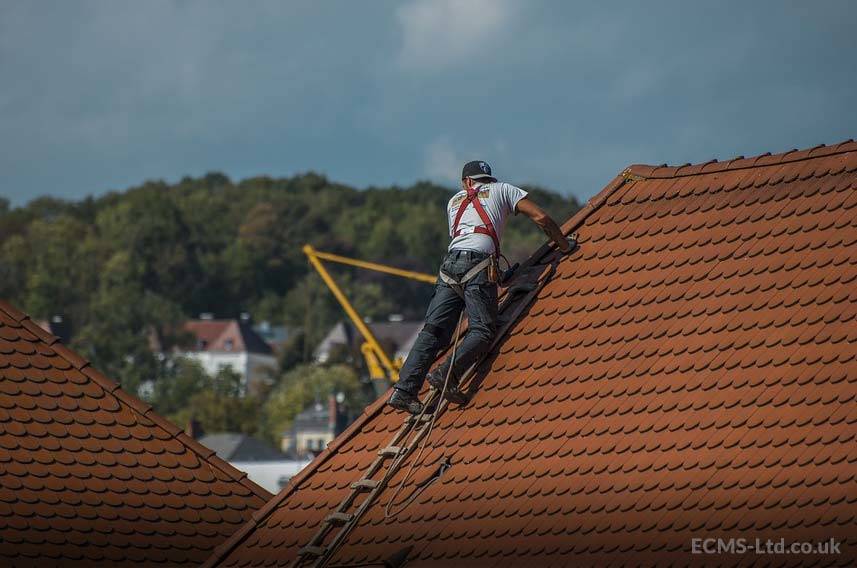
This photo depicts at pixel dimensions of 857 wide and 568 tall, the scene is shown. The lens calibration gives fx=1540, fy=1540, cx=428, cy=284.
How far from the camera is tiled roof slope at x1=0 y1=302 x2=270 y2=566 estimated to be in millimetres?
12852

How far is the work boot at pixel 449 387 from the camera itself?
1286cm

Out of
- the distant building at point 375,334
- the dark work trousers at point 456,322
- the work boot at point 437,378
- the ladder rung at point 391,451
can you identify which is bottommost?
the ladder rung at point 391,451

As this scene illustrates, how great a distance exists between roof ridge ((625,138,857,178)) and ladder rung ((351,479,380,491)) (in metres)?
3.69

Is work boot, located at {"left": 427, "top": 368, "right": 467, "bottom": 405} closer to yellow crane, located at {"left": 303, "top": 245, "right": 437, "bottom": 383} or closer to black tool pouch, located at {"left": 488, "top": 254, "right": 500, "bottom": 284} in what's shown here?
black tool pouch, located at {"left": 488, "top": 254, "right": 500, "bottom": 284}

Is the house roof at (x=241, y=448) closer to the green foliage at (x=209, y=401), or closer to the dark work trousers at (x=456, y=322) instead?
the green foliage at (x=209, y=401)

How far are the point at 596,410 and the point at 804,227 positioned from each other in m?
2.29

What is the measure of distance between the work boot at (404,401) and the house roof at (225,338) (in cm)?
15023

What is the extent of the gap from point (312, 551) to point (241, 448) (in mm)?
84082

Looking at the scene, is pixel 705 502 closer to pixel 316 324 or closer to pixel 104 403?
pixel 104 403

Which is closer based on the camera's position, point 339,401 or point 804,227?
point 804,227

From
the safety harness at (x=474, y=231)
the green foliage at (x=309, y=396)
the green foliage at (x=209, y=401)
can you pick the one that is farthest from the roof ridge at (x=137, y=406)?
the green foliage at (x=309, y=396)

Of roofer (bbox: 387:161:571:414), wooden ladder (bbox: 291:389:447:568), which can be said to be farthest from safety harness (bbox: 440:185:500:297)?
wooden ladder (bbox: 291:389:447:568)

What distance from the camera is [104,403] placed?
13805 millimetres

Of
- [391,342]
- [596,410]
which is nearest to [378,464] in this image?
[596,410]
